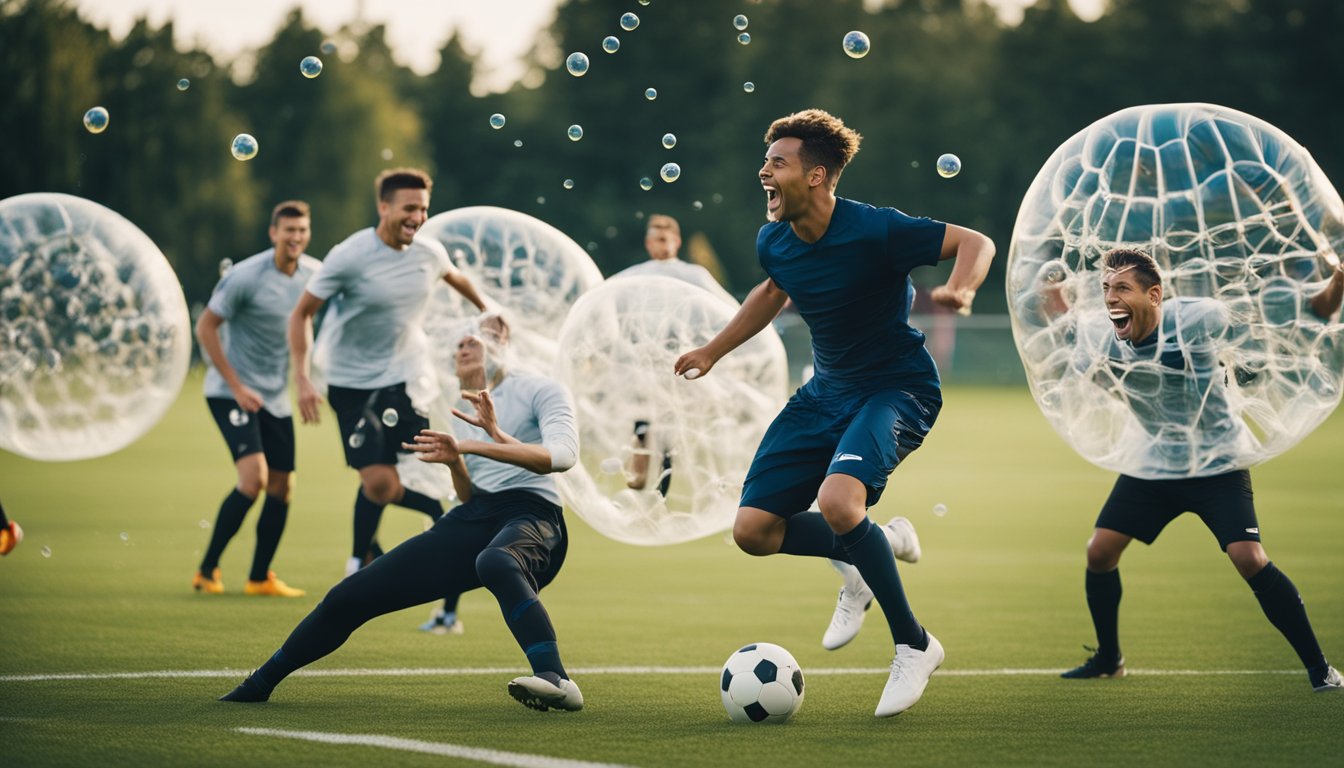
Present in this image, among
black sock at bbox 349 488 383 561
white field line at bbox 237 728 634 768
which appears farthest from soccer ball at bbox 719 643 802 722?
black sock at bbox 349 488 383 561

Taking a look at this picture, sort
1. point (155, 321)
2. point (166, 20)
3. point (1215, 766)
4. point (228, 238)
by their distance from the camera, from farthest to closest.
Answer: point (228, 238) → point (166, 20) → point (155, 321) → point (1215, 766)

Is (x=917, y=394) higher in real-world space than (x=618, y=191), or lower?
lower

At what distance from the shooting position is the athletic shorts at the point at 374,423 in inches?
384

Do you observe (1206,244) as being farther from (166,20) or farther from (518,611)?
(166,20)

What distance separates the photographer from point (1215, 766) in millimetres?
5707

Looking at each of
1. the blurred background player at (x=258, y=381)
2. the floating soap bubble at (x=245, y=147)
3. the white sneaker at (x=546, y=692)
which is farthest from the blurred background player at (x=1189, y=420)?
the blurred background player at (x=258, y=381)

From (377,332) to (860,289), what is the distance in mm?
3968

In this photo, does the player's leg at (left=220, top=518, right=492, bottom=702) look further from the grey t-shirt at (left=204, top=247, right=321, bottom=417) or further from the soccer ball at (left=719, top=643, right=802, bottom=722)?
the grey t-shirt at (left=204, top=247, right=321, bottom=417)

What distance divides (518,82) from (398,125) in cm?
940

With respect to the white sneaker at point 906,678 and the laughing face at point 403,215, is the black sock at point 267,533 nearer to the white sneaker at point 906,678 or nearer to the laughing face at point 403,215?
the laughing face at point 403,215

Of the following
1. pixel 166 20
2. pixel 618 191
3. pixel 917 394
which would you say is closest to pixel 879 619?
pixel 917 394

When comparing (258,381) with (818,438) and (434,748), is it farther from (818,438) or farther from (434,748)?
(434,748)

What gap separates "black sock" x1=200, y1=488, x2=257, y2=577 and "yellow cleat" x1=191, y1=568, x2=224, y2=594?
0.03 meters

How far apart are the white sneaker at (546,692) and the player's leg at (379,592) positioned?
1.97ft
